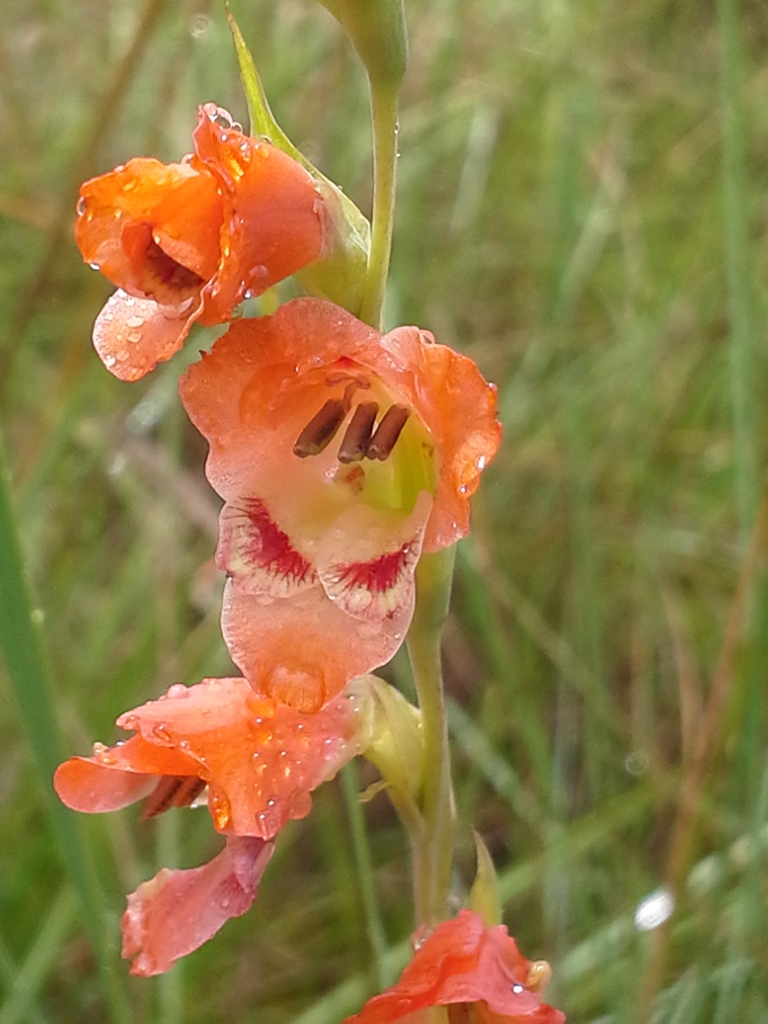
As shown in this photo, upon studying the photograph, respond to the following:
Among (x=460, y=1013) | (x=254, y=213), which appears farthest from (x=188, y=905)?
(x=254, y=213)

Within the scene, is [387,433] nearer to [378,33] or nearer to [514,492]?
[378,33]

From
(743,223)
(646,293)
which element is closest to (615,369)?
(646,293)

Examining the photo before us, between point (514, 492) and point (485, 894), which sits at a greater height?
point (485, 894)

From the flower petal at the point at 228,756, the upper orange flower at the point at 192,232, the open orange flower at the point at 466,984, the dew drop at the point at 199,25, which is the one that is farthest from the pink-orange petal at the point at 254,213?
the dew drop at the point at 199,25

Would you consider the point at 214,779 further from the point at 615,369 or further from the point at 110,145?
the point at 110,145

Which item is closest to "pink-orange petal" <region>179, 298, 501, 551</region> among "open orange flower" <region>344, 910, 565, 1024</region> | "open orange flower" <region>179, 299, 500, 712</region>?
"open orange flower" <region>179, 299, 500, 712</region>

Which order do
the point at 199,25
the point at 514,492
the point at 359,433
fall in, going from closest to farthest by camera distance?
the point at 359,433 < the point at 199,25 < the point at 514,492

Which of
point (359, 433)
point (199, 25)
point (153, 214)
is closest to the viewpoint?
point (153, 214)

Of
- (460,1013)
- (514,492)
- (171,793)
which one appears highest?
(171,793)
